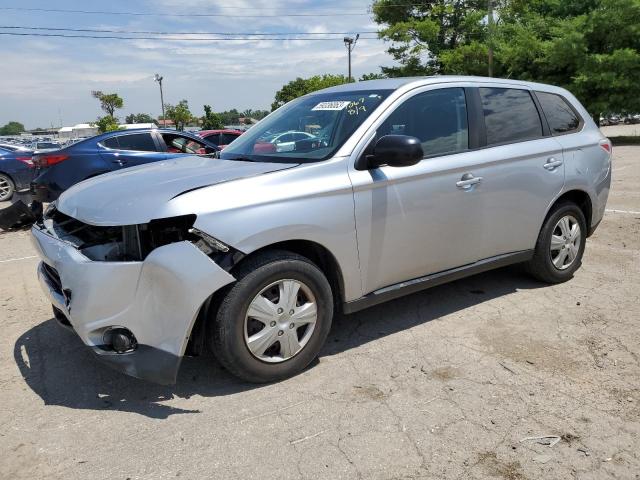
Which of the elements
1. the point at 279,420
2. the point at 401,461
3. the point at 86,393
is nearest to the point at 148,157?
the point at 86,393

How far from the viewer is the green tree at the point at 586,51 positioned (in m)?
22.8

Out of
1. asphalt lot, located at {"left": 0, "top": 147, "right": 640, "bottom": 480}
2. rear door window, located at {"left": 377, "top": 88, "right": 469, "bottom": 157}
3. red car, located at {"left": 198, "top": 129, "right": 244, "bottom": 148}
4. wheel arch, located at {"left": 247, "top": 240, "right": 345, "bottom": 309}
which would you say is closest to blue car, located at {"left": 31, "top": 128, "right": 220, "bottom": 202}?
asphalt lot, located at {"left": 0, "top": 147, "right": 640, "bottom": 480}

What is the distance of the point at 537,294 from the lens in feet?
14.9

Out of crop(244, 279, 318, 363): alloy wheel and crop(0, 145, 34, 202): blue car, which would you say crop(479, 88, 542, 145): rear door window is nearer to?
crop(244, 279, 318, 363): alloy wheel

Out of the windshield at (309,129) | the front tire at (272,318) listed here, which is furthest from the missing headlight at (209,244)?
the windshield at (309,129)

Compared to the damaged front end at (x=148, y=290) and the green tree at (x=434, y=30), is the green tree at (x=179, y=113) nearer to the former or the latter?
the green tree at (x=434, y=30)

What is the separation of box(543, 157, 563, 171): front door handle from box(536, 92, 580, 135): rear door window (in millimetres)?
297

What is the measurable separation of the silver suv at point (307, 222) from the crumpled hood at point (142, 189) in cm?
1

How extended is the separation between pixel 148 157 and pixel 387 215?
6.46 m

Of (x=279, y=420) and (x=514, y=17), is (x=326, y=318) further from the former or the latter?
(x=514, y=17)

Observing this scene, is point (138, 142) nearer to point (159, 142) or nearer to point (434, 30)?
point (159, 142)

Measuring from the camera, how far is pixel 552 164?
4.34m

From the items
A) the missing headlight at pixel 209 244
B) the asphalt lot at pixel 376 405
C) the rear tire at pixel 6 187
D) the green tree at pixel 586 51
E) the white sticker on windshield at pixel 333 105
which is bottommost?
the asphalt lot at pixel 376 405

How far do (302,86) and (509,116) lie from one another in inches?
2125
